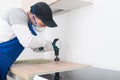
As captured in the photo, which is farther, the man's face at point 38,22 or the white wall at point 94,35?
the man's face at point 38,22

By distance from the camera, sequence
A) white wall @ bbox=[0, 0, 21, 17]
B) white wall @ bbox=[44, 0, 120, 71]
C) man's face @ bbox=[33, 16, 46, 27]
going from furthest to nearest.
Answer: white wall @ bbox=[0, 0, 21, 17]
man's face @ bbox=[33, 16, 46, 27]
white wall @ bbox=[44, 0, 120, 71]

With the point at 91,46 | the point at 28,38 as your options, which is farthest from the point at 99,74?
the point at 28,38

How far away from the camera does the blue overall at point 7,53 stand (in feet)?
4.38

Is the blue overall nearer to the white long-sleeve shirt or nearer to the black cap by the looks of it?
the white long-sleeve shirt

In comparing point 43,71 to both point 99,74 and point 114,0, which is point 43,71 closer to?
point 99,74

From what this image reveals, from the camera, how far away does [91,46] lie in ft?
4.70

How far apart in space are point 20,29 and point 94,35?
553 mm

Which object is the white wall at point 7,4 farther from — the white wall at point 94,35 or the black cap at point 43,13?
the black cap at point 43,13

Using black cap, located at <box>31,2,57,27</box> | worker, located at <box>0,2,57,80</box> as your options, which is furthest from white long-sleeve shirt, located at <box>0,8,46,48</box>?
black cap, located at <box>31,2,57,27</box>

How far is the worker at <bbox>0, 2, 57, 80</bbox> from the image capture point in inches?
51.5

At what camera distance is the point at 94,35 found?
1.41 meters

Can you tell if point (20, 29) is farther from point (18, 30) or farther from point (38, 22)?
point (38, 22)

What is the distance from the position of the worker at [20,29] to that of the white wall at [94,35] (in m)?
0.31

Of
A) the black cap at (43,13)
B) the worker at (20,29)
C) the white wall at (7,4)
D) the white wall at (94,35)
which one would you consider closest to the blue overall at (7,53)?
the worker at (20,29)
